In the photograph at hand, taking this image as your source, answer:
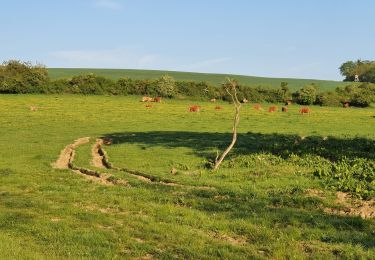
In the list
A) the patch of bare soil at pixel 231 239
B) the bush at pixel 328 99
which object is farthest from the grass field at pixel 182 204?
the bush at pixel 328 99

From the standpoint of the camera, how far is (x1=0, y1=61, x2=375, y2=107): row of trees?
7388 centimetres

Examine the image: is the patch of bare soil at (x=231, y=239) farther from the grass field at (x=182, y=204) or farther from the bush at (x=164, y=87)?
the bush at (x=164, y=87)

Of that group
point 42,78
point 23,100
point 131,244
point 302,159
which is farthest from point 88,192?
point 42,78

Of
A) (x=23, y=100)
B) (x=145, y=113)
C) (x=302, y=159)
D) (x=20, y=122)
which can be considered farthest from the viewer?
(x=23, y=100)

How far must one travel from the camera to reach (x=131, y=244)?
1054 centimetres

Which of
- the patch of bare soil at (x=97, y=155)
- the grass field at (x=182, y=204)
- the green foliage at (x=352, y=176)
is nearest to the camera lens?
the grass field at (x=182, y=204)

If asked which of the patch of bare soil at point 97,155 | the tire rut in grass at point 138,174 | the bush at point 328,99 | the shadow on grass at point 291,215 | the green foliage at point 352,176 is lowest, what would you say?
the patch of bare soil at point 97,155

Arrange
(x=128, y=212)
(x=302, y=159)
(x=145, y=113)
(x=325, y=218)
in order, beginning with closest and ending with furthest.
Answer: (x=325, y=218) < (x=128, y=212) < (x=302, y=159) < (x=145, y=113)

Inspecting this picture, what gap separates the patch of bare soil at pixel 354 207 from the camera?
13.2 m

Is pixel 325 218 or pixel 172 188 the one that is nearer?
pixel 325 218

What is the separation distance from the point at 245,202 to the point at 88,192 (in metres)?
5.52

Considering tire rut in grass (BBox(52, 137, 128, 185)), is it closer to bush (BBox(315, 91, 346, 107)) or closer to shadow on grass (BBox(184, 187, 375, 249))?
shadow on grass (BBox(184, 187, 375, 249))

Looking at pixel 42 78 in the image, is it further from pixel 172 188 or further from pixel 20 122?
pixel 172 188

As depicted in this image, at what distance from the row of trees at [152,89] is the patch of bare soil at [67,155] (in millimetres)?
43208
